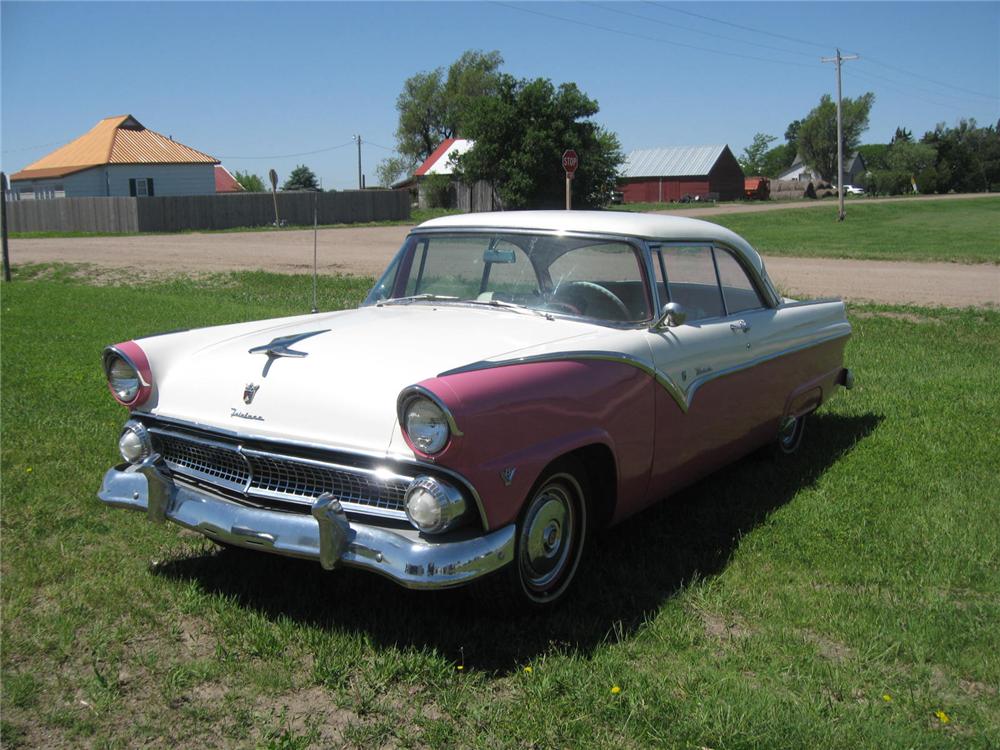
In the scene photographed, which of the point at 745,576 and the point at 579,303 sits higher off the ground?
the point at 579,303

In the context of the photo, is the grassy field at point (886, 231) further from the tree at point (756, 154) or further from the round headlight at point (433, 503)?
the tree at point (756, 154)

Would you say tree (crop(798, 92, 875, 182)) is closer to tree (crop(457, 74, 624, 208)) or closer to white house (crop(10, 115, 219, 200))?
tree (crop(457, 74, 624, 208))

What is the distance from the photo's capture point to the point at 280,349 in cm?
377

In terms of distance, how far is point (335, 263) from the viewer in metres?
21.3

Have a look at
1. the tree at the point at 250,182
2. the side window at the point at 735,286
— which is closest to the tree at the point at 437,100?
the tree at the point at 250,182

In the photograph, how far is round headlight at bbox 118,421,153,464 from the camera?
12.8 ft

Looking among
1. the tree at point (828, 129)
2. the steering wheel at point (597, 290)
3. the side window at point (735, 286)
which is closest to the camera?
the steering wheel at point (597, 290)

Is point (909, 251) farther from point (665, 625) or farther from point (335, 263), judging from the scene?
point (665, 625)

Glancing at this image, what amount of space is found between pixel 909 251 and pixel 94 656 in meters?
24.9

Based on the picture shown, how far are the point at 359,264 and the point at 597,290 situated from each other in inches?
670

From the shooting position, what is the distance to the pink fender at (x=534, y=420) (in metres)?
3.16

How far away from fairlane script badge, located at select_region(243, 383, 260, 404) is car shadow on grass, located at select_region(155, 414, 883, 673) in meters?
0.84

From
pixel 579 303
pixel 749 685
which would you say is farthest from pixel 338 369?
pixel 749 685

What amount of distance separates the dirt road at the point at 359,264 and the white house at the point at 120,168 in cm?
2280
